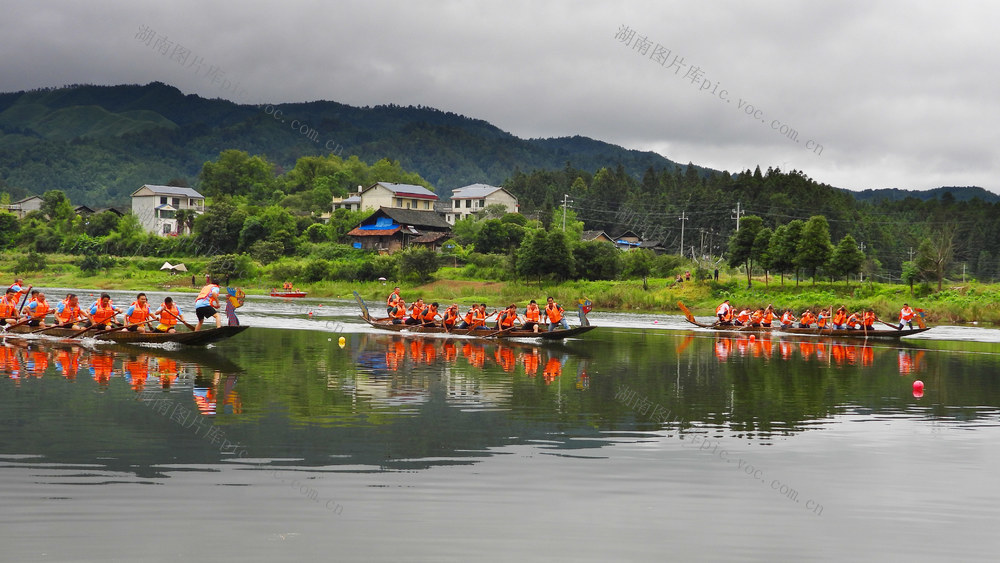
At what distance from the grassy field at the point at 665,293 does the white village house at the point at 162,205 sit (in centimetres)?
3827

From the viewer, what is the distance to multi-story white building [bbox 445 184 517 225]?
128875 mm

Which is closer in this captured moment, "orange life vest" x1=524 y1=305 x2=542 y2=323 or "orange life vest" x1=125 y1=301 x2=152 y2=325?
"orange life vest" x1=125 y1=301 x2=152 y2=325

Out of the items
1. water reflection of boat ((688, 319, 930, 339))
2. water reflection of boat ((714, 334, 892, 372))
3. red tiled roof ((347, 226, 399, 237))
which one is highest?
red tiled roof ((347, 226, 399, 237))

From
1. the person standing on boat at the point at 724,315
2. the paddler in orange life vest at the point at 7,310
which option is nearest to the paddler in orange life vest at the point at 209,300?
the paddler in orange life vest at the point at 7,310

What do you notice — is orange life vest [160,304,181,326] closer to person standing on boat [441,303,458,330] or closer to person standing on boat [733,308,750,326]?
person standing on boat [441,303,458,330]

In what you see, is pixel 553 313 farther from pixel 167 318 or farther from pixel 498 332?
pixel 167 318

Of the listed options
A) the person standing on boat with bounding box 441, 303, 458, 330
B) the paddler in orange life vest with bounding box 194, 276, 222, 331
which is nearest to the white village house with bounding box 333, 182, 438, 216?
the person standing on boat with bounding box 441, 303, 458, 330

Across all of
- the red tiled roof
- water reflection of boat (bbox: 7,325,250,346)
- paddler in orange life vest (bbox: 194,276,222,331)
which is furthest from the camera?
the red tiled roof

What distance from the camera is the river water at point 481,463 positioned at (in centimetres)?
919

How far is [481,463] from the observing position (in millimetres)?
12648

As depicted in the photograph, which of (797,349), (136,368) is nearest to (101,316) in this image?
(136,368)

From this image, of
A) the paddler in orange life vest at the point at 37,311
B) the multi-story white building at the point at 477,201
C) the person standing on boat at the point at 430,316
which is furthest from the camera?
the multi-story white building at the point at 477,201

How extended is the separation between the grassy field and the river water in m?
35.2

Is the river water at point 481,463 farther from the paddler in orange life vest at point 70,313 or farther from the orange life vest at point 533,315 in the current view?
the orange life vest at point 533,315
